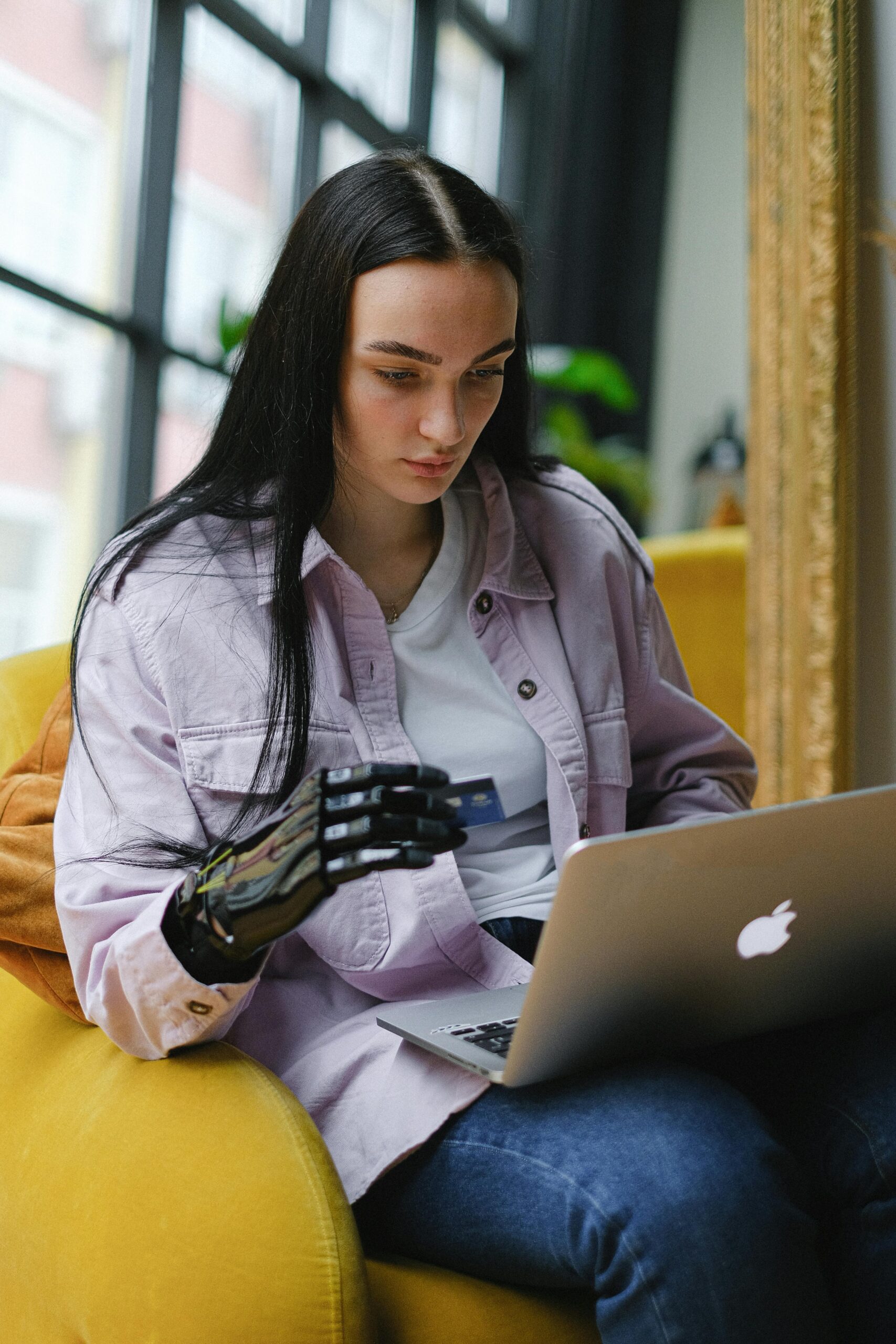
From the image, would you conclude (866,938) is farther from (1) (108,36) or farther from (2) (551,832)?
(1) (108,36)

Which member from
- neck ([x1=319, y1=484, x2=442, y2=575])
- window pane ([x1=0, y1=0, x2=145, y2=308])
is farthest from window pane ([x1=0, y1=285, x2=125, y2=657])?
neck ([x1=319, y1=484, x2=442, y2=575])

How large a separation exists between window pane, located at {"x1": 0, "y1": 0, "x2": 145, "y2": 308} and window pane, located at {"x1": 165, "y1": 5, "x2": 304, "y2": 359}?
14 cm

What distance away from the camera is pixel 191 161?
307 cm

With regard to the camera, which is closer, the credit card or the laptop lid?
the laptop lid

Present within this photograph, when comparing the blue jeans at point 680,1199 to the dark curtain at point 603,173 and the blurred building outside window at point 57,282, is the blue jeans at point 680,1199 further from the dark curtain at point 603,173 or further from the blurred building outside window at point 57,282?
the dark curtain at point 603,173

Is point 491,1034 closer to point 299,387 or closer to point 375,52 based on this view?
point 299,387

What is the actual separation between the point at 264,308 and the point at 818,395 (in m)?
0.97

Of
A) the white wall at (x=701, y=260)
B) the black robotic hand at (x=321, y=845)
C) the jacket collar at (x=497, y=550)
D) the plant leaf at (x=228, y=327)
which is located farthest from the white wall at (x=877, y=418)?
the white wall at (x=701, y=260)

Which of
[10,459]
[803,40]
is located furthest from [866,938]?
[10,459]

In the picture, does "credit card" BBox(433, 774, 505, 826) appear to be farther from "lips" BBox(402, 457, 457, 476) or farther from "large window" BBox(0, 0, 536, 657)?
"large window" BBox(0, 0, 536, 657)

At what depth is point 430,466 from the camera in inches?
42.8

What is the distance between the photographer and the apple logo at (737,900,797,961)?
81 centimetres

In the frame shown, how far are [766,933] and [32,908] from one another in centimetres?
59

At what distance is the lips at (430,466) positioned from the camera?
3.54 feet
